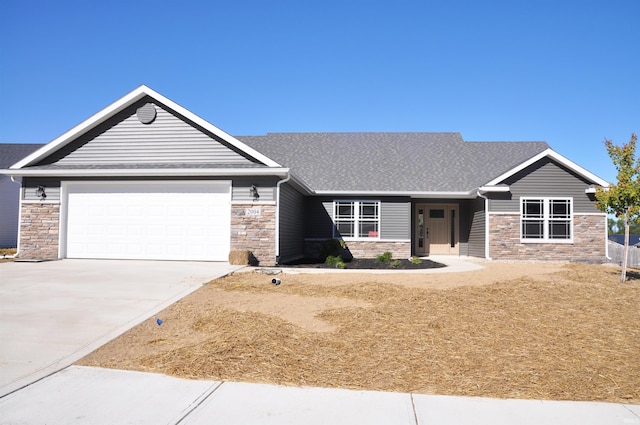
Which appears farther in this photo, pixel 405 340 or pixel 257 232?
pixel 257 232

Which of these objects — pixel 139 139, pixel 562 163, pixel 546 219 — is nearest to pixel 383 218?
pixel 546 219

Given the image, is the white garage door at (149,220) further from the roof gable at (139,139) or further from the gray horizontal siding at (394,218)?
the gray horizontal siding at (394,218)

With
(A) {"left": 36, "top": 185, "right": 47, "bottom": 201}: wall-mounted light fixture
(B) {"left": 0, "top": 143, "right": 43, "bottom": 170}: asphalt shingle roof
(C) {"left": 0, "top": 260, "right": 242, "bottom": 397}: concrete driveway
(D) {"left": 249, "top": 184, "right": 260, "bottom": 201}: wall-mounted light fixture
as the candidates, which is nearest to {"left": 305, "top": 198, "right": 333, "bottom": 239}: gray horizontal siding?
(D) {"left": 249, "top": 184, "right": 260, "bottom": 201}: wall-mounted light fixture

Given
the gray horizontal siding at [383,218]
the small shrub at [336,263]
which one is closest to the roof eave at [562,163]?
the gray horizontal siding at [383,218]

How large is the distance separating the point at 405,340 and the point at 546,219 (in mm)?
14904

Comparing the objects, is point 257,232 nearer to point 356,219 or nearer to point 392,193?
point 356,219

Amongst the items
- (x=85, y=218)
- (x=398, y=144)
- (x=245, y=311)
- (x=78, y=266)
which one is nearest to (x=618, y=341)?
(x=245, y=311)

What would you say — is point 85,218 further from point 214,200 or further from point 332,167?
point 332,167

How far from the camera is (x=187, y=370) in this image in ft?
17.0

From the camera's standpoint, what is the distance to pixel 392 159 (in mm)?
23250

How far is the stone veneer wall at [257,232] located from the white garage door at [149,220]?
34cm

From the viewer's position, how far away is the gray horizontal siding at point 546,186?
1866 centimetres

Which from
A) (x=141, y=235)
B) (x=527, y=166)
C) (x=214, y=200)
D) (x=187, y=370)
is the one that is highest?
(x=527, y=166)

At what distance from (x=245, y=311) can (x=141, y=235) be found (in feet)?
28.9
